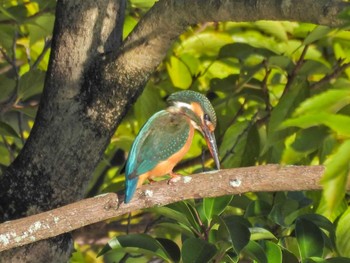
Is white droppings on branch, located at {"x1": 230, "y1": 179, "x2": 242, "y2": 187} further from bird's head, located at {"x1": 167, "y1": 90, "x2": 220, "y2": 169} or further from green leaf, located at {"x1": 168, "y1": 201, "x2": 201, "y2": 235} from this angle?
bird's head, located at {"x1": 167, "y1": 90, "x2": 220, "y2": 169}

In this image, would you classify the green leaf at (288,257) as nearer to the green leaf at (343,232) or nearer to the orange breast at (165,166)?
the green leaf at (343,232)

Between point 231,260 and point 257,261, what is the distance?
0.27 ft

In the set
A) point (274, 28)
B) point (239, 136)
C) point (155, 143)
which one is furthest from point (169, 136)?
point (274, 28)

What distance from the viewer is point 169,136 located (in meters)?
3.45

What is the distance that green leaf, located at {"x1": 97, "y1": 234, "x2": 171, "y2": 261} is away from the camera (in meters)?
3.00

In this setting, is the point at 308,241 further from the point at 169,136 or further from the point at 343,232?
the point at 169,136

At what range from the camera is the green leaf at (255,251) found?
278 cm

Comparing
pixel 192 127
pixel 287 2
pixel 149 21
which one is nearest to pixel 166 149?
pixel 192 127

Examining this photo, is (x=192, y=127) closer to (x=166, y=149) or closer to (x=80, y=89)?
(x=166, y=149)

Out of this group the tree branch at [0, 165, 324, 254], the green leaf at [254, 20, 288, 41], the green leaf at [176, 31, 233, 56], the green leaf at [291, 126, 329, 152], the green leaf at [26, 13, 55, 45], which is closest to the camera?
the green leaf at [291, 126, 329, 152]

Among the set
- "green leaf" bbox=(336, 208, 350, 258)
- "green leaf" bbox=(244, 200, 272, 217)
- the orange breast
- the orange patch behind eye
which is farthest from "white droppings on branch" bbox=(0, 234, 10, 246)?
the orange patch behind eye

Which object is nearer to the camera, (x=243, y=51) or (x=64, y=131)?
(x=64, y=131)

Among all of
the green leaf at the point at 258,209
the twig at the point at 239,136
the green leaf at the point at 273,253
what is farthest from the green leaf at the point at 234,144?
the green leaf at the point at 273,253

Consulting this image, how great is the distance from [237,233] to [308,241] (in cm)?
35
